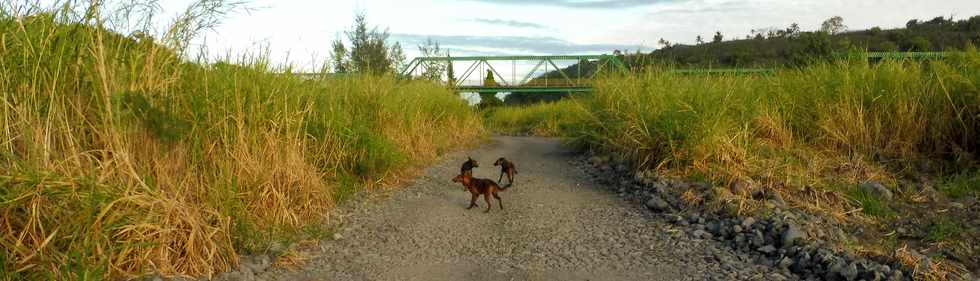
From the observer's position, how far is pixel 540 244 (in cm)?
432

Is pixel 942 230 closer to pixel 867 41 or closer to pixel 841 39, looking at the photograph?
pixel 841 39

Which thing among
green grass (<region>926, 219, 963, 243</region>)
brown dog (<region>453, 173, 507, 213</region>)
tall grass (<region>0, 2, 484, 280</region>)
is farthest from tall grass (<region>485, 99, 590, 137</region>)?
tall grass (<region>0, 2, 484, 280</region>)

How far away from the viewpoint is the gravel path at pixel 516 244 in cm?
371

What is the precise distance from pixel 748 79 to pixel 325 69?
16.3 feet

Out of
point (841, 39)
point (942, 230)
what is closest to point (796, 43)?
point (841, 39)

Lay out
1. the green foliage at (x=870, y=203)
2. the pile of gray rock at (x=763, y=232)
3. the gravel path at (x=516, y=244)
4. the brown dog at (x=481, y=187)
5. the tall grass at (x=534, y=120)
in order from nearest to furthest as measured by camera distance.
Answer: the pile of gray rock at (x=763, y=232) → the gravel path at (x=516, y=244) → the green foliage at (x=870, y=203) → the brown dog at (x=481, y=187) → the tall grass at (x=534, y=120)

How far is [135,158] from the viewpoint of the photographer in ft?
12.1

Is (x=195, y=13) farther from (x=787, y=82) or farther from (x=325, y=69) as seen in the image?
(x=787, y=82)

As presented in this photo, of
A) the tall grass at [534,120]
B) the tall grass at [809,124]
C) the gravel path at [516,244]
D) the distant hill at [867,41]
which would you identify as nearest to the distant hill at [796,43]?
the distant hill at [867,41]

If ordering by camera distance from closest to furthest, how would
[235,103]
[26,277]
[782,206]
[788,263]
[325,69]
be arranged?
1. [26,277]
2. [788,263]
3. [235,103]
4. [782,206]
5. [325,69]

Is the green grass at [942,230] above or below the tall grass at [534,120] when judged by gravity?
above

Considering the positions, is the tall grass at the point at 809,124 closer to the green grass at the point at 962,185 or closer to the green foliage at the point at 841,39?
the green grass at the point at 962,185

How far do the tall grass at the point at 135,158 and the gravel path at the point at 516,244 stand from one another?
444 millimetres

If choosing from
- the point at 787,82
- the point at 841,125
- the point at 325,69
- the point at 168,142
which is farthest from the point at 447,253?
the point at 787,82
